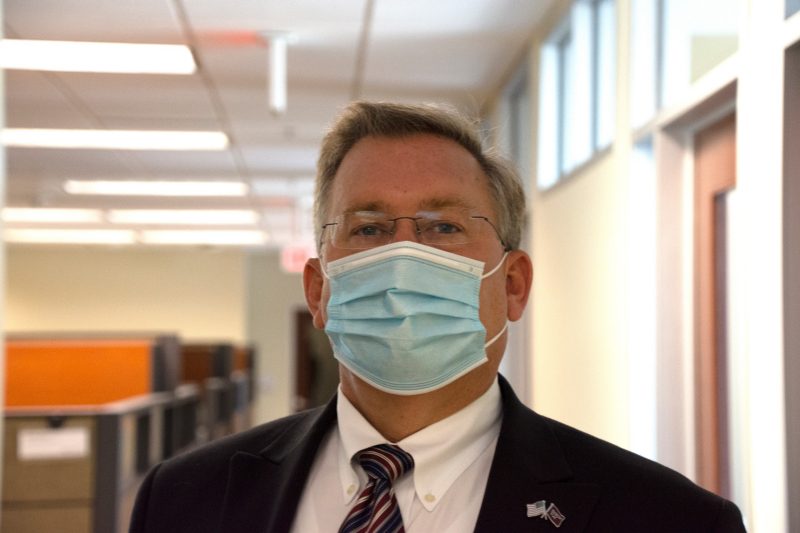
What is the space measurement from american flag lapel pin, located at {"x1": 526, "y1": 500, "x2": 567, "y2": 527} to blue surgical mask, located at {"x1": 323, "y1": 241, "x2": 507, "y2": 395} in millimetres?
218

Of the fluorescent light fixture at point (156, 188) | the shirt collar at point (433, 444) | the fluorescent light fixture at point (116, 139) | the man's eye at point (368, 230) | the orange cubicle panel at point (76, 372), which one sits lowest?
the orange cubicle panel at point (76, 372)

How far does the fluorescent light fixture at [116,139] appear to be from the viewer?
7.17m

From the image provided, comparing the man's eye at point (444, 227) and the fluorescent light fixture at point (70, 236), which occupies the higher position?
the fluorescent light fixture at point (70, 236)

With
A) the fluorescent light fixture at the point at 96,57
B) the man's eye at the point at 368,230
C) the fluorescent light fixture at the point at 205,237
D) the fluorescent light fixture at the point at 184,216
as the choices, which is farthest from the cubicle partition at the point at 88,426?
the fluorescent light fixture at the point at 205,237

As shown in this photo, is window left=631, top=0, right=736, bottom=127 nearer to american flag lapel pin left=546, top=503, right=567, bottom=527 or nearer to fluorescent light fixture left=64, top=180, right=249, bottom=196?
american flag lapel pin left=546, top=503, right=567, bottom=527

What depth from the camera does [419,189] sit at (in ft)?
4.87

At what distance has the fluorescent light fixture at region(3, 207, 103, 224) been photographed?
37.1 feet

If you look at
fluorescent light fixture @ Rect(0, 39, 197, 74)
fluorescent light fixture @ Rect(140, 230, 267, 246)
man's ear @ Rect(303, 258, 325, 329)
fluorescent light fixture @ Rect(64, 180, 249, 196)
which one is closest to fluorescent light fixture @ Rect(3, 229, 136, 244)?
fluorescent light fixture @ Rect(140, 230, 267, 246)

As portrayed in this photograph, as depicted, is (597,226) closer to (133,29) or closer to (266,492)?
(133,29)

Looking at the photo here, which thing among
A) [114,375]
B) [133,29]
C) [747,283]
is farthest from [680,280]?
[114,375]

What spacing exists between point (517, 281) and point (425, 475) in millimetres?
378

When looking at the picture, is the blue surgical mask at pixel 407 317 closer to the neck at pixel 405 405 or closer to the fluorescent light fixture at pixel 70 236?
the neck at pixel 405 405

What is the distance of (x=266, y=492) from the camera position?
146cm

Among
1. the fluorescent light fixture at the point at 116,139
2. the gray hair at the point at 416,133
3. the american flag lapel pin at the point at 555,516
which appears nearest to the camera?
the american flag lapel pin at the point at 555,516
